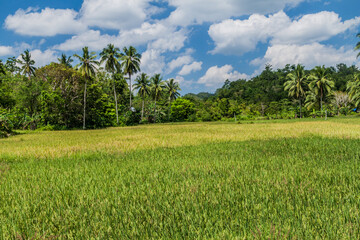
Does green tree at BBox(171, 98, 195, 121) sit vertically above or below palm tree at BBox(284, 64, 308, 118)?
below

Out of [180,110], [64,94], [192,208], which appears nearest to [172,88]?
[180,110]

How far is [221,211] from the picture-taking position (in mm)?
2547

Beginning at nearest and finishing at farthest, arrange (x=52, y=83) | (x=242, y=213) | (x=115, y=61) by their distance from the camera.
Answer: (x=242, y=213)
(x=52, y=83)
(x=115, y=61)

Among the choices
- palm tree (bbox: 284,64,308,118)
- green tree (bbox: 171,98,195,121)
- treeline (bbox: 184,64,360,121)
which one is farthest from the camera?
green tree (bbox: 171,98,195,121)

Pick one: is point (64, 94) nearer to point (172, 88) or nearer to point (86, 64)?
point (86, 64)

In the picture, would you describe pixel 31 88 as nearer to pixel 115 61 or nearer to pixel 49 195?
pixel 115 61

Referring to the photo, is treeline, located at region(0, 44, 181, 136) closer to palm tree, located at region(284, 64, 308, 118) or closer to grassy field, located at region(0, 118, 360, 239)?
grassy field, located at region(0, 118, 360, 239)

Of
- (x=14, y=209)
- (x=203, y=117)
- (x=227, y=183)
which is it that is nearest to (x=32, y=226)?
(x=14, y=209)

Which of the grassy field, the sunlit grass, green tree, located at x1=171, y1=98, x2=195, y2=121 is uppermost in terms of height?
green tree, located at x1=171, y1=98, x2=195, y2=121

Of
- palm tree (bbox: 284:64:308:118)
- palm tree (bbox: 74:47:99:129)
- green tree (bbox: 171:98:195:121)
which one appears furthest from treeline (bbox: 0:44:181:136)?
palm tree (bbox: 284:64:308:118)

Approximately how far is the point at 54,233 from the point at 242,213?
83.8 inches

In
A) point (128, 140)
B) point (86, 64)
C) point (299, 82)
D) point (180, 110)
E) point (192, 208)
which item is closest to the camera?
point (192, 208)

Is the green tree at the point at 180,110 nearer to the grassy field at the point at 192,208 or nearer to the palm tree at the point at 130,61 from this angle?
the palm tree at the point at 130,61

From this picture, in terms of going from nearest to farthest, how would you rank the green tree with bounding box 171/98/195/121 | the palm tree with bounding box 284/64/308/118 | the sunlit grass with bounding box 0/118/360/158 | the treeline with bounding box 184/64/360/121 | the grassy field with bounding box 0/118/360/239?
the grassy field with bounding box 0/118/360/239, the sunlit grass with bounding box 0/118/360/158, the treeline with bounding box 184/64/360/121, the palm tree with bounding box 284/64/308/118, the green tree with bounding box 171/98/195/121
